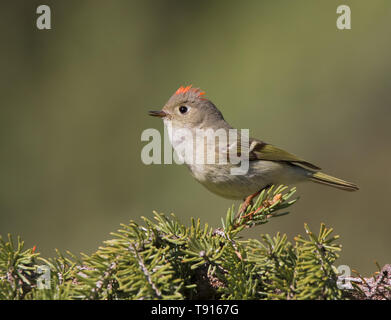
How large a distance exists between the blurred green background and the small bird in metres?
0.34

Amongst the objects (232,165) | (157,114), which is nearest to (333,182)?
(232,165)

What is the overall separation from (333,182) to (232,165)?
2.22ft

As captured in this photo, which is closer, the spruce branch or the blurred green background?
the spruce branch

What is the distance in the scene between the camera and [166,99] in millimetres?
3527

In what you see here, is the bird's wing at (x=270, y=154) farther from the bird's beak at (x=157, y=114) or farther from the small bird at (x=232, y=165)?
the bird's beak at (x=157, y=114)

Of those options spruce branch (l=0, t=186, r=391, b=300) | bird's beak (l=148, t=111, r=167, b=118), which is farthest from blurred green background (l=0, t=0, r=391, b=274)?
spruce branch (l=0, t=186, r=391, b=300)

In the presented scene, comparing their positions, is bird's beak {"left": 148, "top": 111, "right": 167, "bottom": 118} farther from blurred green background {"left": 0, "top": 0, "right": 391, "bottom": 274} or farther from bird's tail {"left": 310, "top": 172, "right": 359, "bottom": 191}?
bird's tail {"left": 310, "top": 172, "right": 359, "bottom": 191}

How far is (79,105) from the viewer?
12.0 feet

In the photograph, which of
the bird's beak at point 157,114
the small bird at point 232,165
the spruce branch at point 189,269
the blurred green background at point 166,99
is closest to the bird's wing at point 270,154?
the small bird at point 232,165

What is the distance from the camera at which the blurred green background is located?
10.3 feet

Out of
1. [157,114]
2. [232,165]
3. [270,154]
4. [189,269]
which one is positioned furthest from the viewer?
[157,114]

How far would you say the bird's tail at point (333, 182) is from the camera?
9.07 ft

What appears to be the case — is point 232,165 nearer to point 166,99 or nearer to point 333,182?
point 333,182
